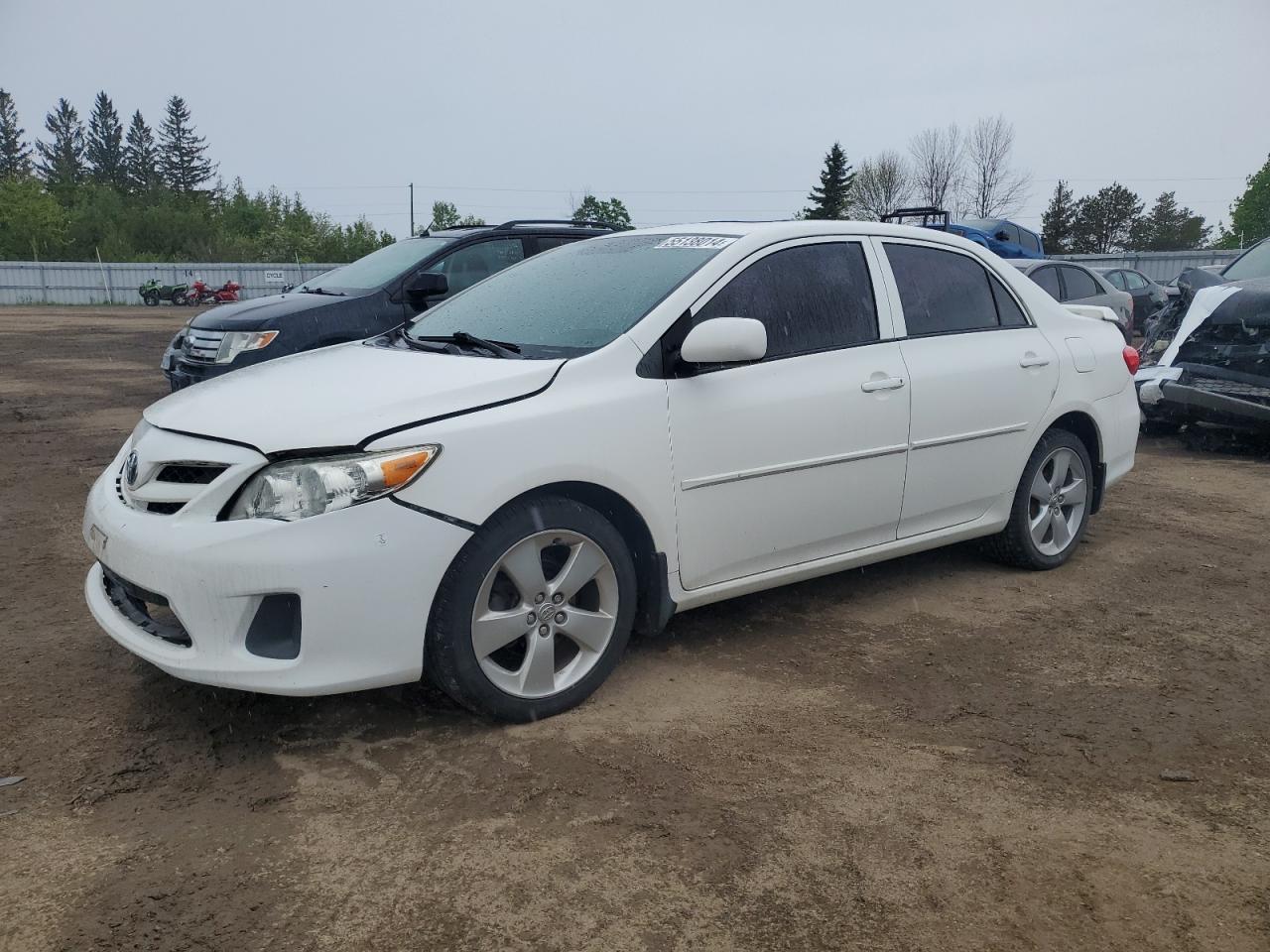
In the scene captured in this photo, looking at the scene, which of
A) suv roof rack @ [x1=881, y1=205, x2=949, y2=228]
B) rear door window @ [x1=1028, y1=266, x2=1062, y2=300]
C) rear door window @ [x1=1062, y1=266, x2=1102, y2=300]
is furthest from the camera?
suv roof rack @ [x1=881, y1=205, x2=949, y2=228]

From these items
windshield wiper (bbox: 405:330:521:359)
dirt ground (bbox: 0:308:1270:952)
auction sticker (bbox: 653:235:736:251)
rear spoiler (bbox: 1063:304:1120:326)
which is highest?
auction sticker (bbox: 653:235:736:251)

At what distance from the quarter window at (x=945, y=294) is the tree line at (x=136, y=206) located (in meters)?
47.7

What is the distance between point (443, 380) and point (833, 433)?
158cm

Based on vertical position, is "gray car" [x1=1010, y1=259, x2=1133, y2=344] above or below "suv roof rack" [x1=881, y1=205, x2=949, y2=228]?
below

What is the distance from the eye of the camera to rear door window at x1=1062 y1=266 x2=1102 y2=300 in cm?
1392

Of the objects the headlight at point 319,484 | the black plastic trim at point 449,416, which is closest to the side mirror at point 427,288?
the black plastic trim at point 449,416

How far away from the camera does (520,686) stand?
11.5 ft

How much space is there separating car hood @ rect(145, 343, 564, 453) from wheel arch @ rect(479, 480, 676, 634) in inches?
15.2

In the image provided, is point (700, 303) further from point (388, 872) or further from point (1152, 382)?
point (1152, 382)

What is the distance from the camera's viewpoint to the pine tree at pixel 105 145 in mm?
83062

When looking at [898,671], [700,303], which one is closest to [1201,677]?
[898,671]

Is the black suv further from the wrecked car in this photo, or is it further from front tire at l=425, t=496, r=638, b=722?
the wrecked car

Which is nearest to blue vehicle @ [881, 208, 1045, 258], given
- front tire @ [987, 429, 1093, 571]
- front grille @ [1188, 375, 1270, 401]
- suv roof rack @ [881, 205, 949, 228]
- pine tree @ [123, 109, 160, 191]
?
suv roof rack @ [881, 205, 949, 228]

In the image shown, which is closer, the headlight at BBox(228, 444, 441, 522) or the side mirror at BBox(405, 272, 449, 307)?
the headlight at BBox(228, 444, 441, 522)
